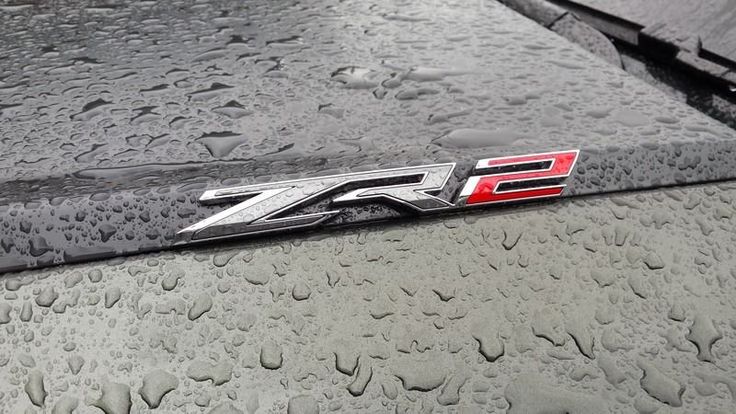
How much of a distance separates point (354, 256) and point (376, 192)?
0.08 metres

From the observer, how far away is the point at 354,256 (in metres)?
0.79

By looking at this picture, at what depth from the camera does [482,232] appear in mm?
827

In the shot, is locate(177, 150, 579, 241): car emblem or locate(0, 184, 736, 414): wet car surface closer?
locate(0, 184, 736, 414): wet car surface

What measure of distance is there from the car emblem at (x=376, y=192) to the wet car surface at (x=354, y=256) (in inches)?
0.7

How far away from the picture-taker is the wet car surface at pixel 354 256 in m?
0.69

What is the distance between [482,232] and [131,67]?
62cm

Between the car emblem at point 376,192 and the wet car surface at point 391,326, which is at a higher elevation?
the car emblem at point 376,192

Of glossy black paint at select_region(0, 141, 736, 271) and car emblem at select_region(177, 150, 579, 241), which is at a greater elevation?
car emblem at select_region(177, 150, 579, 241)

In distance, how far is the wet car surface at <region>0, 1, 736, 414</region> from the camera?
2.27ft

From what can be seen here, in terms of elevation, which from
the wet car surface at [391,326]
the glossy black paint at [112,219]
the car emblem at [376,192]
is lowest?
the wet car surface at [391,326]

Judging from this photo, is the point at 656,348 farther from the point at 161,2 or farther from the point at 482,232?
the point at 161,2

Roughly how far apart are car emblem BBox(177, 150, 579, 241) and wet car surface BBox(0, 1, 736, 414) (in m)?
0.02

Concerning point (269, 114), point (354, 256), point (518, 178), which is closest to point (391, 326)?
point (354, 256)

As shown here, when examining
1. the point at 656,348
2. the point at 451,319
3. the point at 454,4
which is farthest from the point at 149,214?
the point at 454,4
